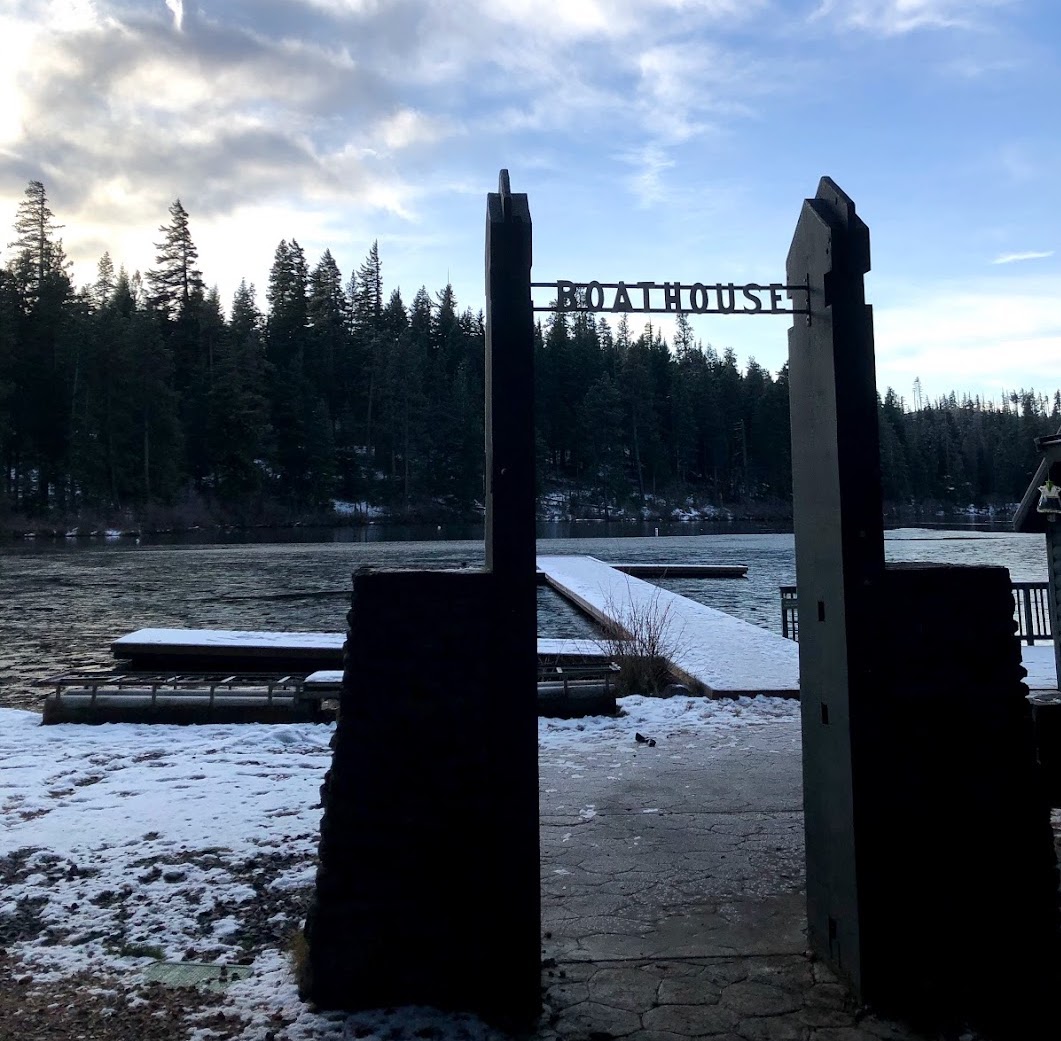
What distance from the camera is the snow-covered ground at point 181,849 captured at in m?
3.65

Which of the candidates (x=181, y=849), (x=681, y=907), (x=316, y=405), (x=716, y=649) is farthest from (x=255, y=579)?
(x=316, y=405)

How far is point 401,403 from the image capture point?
75250 mm

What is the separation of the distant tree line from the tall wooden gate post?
173 ft

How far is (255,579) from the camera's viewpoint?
28.2 meters

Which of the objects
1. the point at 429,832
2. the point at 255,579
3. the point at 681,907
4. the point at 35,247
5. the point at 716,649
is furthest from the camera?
the point at 35,247

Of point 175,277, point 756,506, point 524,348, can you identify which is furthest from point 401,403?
point 524,348

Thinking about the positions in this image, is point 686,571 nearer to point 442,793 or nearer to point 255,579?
point 255,579

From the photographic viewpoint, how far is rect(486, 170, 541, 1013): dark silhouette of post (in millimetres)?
3297

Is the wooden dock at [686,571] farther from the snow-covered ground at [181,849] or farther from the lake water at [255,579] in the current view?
the snow-covered ground at [181,849]

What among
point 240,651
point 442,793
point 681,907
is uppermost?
point 442,793

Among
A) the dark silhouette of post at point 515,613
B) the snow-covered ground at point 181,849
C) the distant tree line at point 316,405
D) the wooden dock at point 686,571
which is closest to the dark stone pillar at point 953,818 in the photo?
the dark silhouette of post at point 515,613

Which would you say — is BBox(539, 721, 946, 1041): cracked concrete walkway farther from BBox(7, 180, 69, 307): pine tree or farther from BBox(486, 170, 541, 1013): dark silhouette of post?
BBox(7, 180, 69, 307): pine tree

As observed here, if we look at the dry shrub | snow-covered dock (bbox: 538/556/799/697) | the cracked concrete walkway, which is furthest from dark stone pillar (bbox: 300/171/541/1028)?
the dry shrub

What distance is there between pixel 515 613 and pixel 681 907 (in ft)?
6.09
